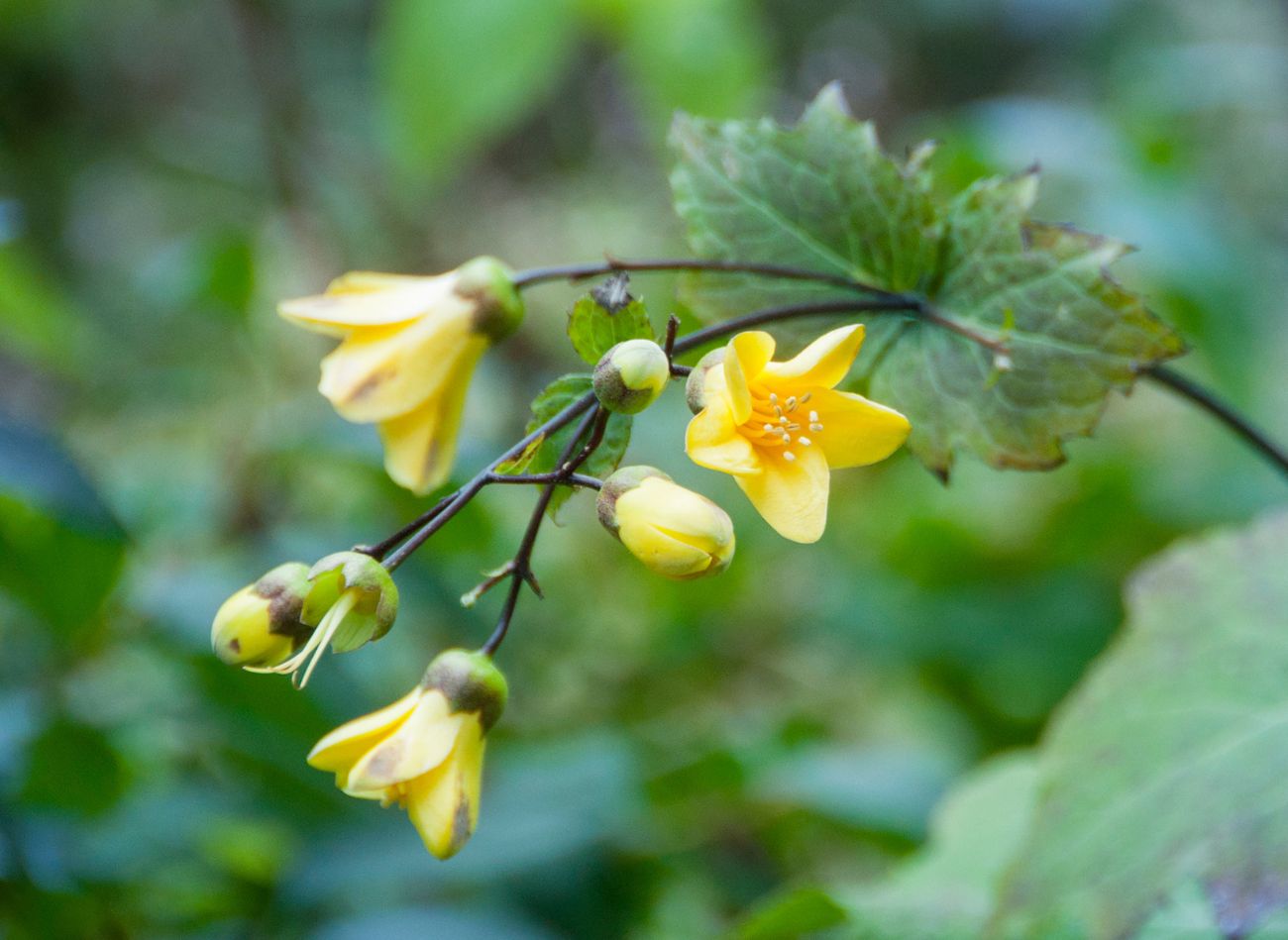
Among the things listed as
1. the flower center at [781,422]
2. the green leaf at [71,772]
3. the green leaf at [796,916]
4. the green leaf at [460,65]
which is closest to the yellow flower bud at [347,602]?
the flower center at [781,422]

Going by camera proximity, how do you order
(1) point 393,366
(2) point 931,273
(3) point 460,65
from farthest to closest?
(3) point 460,65 < (2) point 931,273 < (1) point 393,366

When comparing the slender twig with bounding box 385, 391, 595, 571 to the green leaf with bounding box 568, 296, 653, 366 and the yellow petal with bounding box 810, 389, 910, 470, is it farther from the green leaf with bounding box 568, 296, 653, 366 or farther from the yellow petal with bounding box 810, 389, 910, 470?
the yellow petal with bounding box 810, 389, 910, 470

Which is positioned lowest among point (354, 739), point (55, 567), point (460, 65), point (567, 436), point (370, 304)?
point (354, 739)

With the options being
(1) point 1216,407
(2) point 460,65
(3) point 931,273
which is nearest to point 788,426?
(3) point 931,273

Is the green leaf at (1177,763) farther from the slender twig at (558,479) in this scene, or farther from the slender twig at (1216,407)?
the slender twig at (558,479)

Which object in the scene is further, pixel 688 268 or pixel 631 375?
pixel 688 268

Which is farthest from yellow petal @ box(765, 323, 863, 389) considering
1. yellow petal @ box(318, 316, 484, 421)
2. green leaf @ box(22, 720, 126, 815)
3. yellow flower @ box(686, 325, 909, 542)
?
green leaf @ box(22, 720, 126, 815)

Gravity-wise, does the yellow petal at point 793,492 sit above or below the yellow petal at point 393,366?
below

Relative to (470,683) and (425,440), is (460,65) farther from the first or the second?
(470,683)
